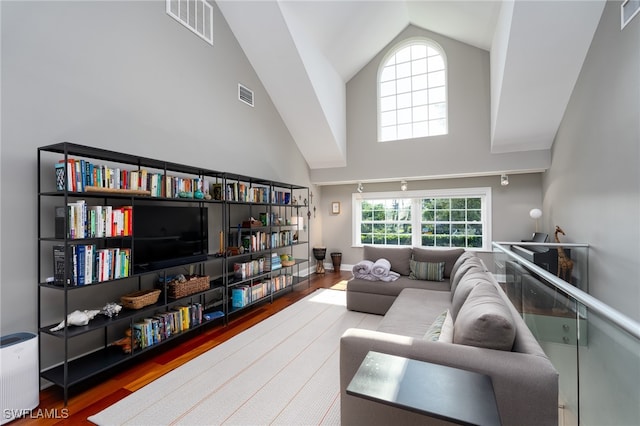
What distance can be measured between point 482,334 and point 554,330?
0.94 metres

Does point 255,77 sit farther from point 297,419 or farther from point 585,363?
point 585,363

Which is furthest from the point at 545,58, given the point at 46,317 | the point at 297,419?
the point at 46,317

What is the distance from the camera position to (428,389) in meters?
1.14

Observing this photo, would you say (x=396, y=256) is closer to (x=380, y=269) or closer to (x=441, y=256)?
(x=380, y=269)

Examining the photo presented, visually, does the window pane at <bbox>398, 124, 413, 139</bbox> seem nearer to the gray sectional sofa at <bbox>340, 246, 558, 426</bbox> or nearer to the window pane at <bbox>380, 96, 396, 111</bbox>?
the window pane at <bbox>380, 96, 396, 111</bbox>

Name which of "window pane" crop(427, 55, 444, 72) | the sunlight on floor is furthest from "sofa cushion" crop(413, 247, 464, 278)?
"window pane" crop(427, 55, 444, 72)

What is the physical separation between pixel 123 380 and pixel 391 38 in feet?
22.7

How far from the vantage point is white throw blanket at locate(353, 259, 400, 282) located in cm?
400

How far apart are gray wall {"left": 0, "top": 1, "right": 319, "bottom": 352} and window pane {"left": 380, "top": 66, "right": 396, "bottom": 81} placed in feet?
10.2

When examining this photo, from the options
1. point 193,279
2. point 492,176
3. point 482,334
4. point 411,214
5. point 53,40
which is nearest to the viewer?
point 482,334

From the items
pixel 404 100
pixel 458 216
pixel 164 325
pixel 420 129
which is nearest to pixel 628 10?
pixel 420 129

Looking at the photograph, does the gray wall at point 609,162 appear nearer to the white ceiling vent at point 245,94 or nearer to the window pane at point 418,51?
the window pane at point 418,51

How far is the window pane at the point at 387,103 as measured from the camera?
6113 mm

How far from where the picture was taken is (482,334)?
1515 mm
